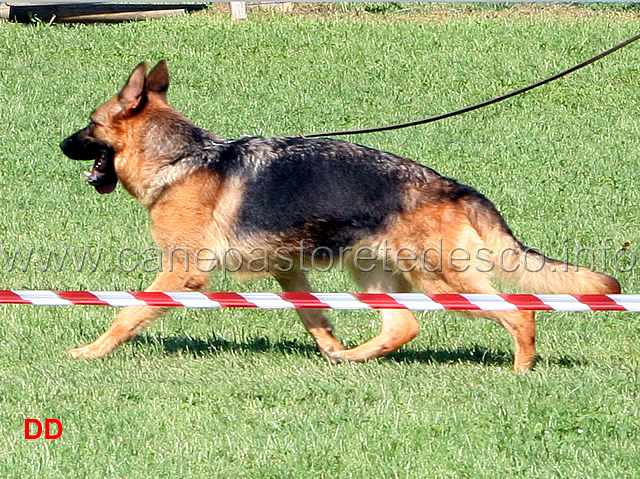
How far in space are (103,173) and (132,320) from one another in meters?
1.01

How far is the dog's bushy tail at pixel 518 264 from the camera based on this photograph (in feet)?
18.3

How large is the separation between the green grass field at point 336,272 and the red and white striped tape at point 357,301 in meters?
0.45

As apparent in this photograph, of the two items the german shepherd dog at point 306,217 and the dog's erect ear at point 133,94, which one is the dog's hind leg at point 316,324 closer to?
the german shepherd dog at point 306,217

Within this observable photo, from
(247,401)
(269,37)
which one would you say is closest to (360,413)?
(247,401)

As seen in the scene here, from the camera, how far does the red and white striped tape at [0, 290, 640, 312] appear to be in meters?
4.89

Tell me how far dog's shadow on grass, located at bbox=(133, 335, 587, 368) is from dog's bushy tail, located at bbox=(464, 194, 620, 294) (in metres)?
0.54

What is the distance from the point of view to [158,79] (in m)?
6.27

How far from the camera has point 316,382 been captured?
5258 mm

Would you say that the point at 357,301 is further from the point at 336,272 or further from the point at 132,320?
the point at 336,272

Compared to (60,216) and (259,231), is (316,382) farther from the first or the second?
(60,216)

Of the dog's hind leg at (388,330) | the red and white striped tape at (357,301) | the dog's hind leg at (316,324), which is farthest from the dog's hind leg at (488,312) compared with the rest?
the dog's hind leg at (316,324)

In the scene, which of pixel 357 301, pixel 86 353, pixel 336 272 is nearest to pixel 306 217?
pixel 357 301

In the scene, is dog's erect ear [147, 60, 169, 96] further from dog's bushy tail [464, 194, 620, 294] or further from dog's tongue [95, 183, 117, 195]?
dog's bushy tail [464, 194, 620, 294]

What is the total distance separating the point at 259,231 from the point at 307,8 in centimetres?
1301
